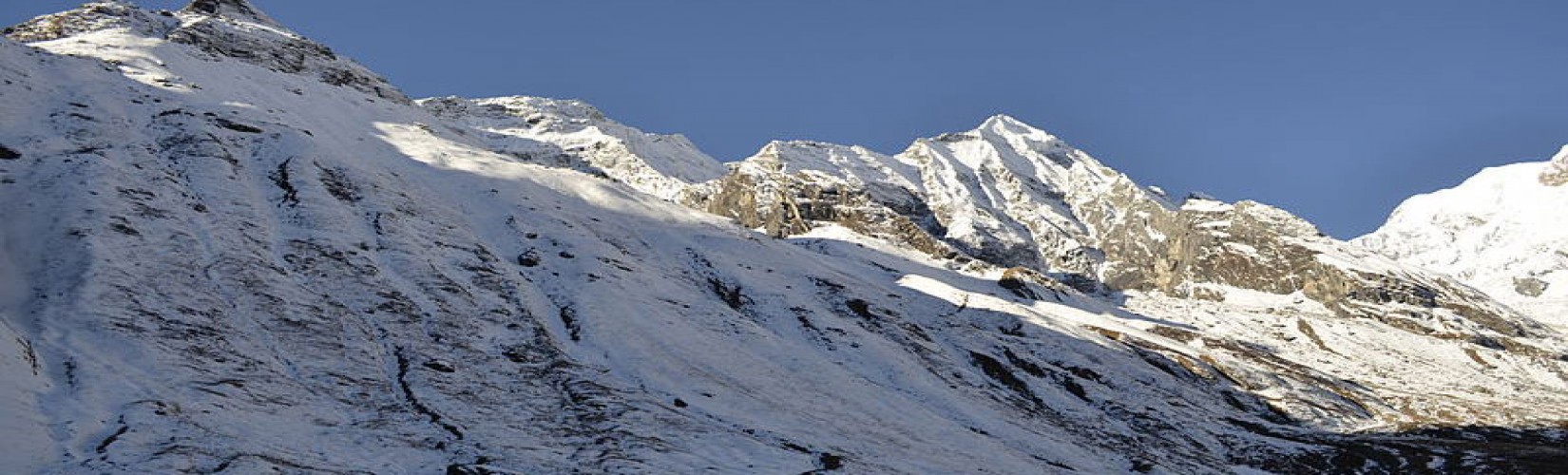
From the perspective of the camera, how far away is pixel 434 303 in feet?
149

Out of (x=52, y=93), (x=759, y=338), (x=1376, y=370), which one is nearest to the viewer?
(x=759, y=338)

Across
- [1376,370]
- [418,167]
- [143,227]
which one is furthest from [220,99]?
[1376,370]

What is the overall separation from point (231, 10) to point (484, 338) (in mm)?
140701

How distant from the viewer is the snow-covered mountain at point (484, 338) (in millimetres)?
28938

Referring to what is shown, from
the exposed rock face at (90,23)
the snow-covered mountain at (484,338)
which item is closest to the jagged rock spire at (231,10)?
the exposed rock face at (90,23)

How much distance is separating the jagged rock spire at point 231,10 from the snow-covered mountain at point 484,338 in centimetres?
3450

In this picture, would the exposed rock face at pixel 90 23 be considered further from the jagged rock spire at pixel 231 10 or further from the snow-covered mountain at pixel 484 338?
the jagged rock spire at pixel 231 10

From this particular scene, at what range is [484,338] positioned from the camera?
42844 millimetres

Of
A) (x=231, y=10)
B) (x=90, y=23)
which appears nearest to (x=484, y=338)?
(x=90, y=23)

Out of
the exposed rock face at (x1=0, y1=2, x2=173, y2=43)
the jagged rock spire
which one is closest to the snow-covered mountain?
the exposed rock face at (x1=0, y1=2, x2=173, y2=43)

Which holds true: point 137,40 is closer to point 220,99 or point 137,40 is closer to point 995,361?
point 220,99

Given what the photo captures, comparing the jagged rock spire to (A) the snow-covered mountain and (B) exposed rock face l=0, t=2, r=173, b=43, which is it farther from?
(A) the snow-covered mountain

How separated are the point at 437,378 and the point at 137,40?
98176 millimetres

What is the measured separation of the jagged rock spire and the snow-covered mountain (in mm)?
34496
